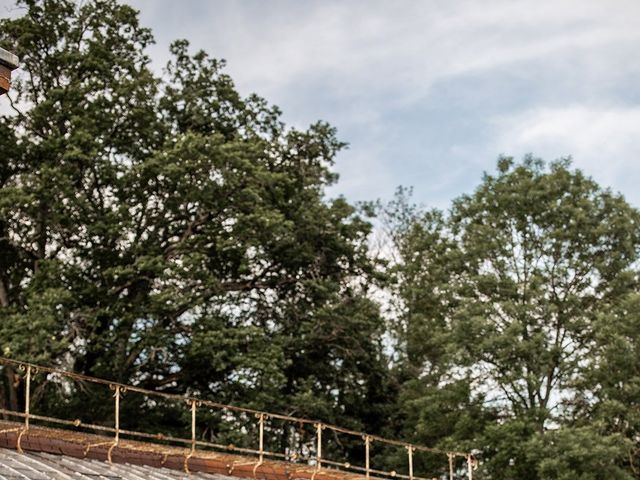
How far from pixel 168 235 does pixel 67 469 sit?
2170 centimetres

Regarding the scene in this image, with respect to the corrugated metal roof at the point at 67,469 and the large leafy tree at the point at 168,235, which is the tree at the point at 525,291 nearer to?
the large leafy tree at the point at 168,235

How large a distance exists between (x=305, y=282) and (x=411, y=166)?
11.5m

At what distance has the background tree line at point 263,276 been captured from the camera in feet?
97.7

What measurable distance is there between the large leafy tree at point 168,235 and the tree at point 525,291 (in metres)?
3.75

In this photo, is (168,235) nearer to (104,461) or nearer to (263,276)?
(263,276)

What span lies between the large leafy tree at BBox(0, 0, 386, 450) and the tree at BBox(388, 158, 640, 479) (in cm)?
375

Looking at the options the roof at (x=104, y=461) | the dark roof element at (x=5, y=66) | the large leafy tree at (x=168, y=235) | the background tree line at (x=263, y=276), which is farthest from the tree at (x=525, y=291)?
the dark roof element at (x=5, y=66)

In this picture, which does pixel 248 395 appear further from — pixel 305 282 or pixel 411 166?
pixel 411 166

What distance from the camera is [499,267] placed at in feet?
120

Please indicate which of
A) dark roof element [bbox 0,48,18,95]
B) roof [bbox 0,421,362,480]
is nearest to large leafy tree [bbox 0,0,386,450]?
roof [bbox 0,421,362,480]

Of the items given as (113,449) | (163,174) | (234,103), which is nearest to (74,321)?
(163,174)

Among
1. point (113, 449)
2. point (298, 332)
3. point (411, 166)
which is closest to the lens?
point (113, 449)

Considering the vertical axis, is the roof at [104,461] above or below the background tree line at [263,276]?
below

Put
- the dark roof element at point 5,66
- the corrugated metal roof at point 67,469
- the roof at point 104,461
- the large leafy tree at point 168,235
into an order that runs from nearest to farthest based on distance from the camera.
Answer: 1. the dark roof element at point 5,66
2. the corrugated metal roof at point 67,469
3. the roof at point 104,461
4. the large leafy tree at point 168,235
